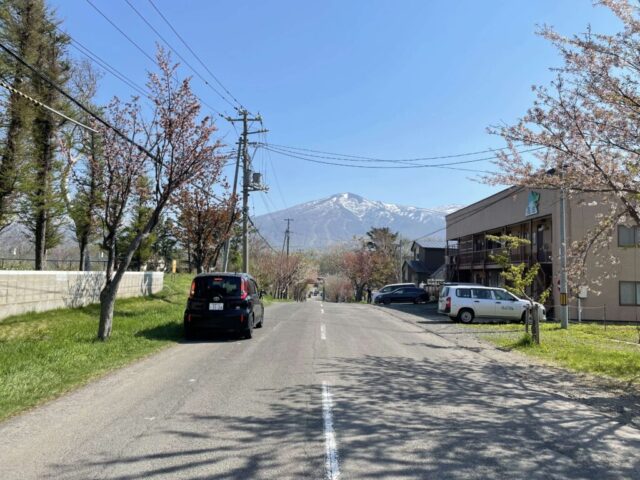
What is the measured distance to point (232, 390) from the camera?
25.3 feet

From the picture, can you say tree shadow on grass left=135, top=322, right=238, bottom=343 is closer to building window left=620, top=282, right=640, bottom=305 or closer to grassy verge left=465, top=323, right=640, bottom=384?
grassy verge left=465, top=323, right=640, bottom=384

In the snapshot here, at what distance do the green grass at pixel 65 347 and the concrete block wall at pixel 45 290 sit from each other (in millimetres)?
318

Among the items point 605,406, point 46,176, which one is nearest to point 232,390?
point 605,406

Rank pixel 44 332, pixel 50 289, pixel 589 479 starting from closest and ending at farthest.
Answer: pixel 589 479 < pixel 44 332 < pixel 50 289

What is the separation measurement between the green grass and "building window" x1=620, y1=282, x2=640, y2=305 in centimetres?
2299

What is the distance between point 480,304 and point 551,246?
9597 mm

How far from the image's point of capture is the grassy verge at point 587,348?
10.8 meters

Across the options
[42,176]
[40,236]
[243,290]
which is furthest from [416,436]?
[42,176]

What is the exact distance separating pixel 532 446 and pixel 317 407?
2.62 m

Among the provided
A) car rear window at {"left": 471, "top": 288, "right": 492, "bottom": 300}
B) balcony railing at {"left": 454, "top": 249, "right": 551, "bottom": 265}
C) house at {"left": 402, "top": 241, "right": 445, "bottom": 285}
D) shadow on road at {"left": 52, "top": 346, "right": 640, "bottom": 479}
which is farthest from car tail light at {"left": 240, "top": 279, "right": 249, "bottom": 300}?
house at {"left": 402, "top": 241, "right": 445, "bottom": 285}

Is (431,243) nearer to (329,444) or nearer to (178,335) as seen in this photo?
(178,335)

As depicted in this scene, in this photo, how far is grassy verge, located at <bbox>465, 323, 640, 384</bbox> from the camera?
10844mm

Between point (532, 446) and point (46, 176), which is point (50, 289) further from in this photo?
point (532, 446)

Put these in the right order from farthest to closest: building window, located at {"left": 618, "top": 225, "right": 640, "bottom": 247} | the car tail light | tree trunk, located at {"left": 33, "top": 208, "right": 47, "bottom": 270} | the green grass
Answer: building window, located at {"left": 618, "top": 225, "right": 640, "bottom": 247} → tree trunk, located at {"left": 33, "top": 208, "right": 47, "bottom": 270} → the car tail light → the green grass
